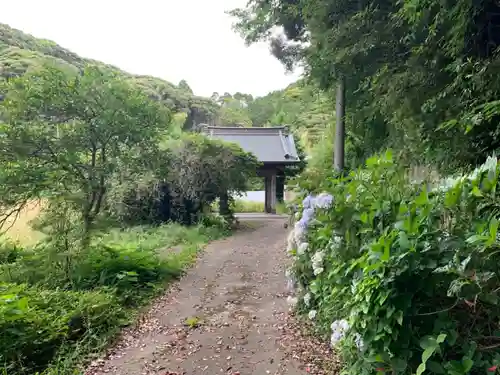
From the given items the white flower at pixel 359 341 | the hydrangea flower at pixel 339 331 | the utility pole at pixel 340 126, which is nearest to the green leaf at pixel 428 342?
the white flower at pixel 359 341

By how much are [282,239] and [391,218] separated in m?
7.76

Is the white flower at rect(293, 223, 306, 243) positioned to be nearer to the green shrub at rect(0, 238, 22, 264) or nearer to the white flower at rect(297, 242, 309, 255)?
the white flower at rect(297, 242, 309, 255)

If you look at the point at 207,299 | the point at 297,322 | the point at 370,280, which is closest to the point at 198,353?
the point at 297,322

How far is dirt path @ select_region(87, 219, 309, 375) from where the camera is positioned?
2.98m

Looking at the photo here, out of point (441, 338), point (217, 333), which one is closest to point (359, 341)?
point (441, 338)

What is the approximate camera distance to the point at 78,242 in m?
5.02

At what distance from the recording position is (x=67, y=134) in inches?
220

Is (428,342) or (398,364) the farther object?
(398,364)

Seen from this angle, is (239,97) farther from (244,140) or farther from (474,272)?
(474,272)

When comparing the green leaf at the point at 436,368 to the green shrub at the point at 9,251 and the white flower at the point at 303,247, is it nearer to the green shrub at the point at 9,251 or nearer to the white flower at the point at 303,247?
the white flower at the point at 303,247

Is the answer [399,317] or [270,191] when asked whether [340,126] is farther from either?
[270,191]

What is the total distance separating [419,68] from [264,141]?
13683 millimetres

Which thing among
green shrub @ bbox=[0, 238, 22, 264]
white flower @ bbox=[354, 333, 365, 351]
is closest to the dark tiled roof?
green shrub @ bbox=[0, 238, 22, 264]

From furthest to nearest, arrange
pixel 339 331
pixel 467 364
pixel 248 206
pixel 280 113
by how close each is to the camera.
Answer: pixel 280 113 < pixel 248 206 < pixel 339 331 < pixel 467 364
